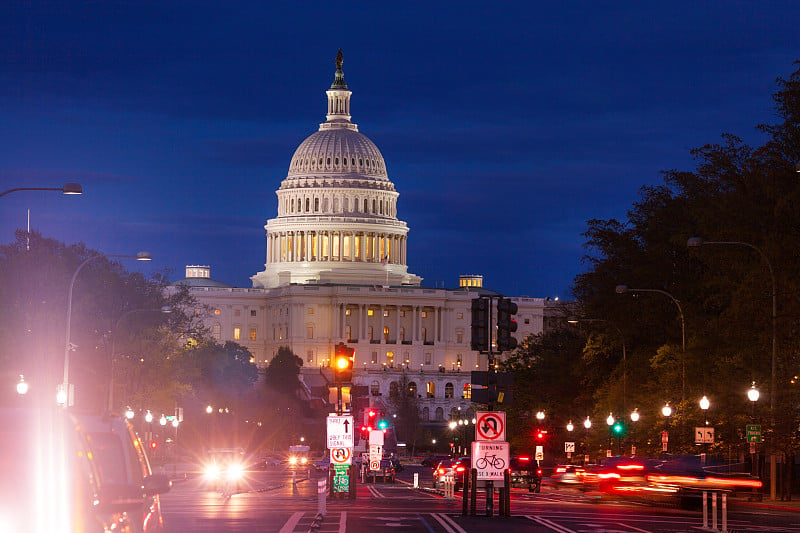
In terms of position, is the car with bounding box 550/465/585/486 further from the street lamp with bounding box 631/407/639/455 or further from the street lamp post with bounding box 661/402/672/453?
the street lamp with bounding box 631/407/639/455

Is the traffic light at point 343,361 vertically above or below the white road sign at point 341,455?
above

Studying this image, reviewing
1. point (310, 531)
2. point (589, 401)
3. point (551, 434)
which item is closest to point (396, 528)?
point (310, 531)

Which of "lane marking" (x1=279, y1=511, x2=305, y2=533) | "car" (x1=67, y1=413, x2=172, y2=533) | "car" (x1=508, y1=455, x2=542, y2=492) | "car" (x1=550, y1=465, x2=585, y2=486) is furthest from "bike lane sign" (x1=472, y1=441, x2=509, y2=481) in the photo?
"car" (x1=550, y1=465, x2=585, y2=486)

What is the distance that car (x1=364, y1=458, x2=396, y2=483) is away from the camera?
81.7 metres

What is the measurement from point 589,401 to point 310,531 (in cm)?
6880

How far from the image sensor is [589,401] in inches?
3885

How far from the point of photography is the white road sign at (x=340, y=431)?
45.6 m

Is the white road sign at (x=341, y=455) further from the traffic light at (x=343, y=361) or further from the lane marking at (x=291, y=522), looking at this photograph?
the lane marking at (x=291, y=522)

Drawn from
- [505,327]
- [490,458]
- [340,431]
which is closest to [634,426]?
[340,431]

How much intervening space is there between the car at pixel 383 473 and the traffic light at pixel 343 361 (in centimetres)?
3437

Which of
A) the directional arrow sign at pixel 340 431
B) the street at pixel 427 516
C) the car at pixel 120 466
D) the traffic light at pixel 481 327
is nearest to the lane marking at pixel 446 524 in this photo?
the street at pixel 427 516

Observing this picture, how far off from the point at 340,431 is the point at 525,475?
20706 millimetres

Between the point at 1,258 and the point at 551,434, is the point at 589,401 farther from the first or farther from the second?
the point at 1,258

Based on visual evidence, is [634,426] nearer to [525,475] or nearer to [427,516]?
[525,475]
